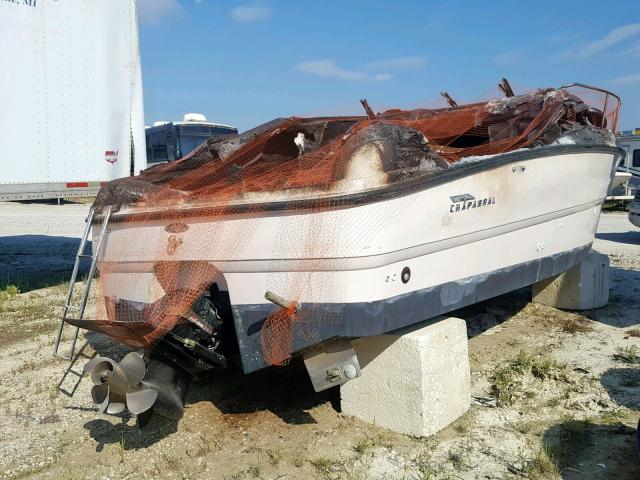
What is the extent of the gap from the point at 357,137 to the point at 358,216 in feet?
1.83

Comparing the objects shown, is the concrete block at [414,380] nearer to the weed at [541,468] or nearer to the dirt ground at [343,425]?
the dirt ground at [343,425]

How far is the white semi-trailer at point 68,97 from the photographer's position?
252 inches

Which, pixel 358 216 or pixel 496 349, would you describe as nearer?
pixel 358 216

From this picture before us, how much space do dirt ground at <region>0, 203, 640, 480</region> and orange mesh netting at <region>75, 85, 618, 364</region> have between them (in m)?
0.66

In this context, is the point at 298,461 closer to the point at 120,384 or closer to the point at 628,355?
the point at 120,384

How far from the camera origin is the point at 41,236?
13.9 meters

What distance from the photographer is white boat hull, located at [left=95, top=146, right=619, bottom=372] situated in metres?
3.37

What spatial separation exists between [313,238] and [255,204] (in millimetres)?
407

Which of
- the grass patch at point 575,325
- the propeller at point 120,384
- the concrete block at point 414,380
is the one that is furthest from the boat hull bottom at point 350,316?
the grass patch at point 575,325

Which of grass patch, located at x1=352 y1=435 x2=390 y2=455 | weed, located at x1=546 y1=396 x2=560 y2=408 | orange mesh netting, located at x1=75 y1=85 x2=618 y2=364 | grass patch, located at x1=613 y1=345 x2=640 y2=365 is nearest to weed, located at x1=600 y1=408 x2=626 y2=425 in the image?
weed, located at x1=546 y1=396 x2=560 y2=408

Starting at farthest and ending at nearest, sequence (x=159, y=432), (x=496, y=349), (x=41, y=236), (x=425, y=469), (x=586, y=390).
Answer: (x=41, y=236), (x=496, y=349), (x=586, y=390), (x=159, y=432), (x=425, y=469)

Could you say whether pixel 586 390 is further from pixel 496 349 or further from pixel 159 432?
pixel 159 432

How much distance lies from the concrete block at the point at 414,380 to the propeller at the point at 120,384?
1324 mm

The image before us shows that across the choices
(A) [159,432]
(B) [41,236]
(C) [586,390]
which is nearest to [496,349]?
(C) [586,390]
